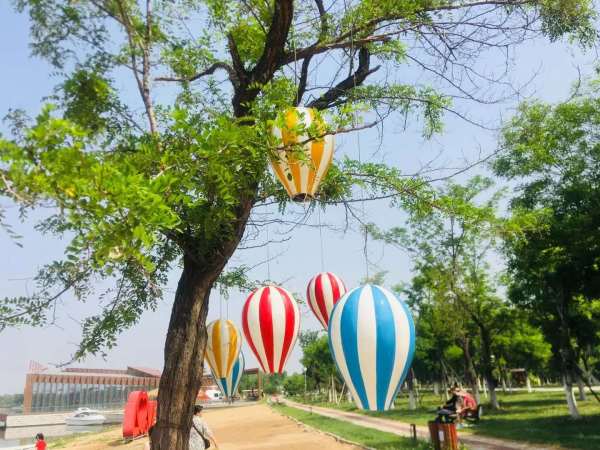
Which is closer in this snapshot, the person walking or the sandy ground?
the person walking

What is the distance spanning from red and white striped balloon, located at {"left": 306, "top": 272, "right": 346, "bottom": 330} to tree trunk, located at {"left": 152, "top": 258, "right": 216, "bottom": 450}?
127 inches

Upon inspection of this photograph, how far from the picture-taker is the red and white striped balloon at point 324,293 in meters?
8.13

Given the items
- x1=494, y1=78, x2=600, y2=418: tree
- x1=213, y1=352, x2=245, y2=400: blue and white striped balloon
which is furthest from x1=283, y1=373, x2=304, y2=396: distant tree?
x1=213, y1=352, x2=245, y2=400: blue and white striped balloon

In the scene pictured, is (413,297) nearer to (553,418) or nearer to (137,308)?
(553,418)

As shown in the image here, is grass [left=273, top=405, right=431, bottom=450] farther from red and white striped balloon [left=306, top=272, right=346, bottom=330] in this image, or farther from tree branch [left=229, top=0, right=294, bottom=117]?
tree branch [left=229, top=0, right=294, bottom=117]

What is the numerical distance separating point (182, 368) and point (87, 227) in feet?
8.74

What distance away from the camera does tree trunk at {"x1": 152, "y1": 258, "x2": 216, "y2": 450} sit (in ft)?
15.3

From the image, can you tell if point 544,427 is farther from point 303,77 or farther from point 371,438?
point 303,77

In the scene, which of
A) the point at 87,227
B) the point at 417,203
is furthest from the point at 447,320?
the point at 87,227

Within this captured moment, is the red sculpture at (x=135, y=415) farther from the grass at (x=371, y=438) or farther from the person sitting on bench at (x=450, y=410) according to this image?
the person sitting on bench at (x=450, y=410)

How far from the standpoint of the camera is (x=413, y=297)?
26.5 m

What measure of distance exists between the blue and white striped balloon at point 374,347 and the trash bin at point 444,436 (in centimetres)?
649

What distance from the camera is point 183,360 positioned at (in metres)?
4.88

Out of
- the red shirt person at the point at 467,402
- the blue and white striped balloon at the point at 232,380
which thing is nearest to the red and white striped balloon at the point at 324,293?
the blue and white striped balloon at the point at 232,380
